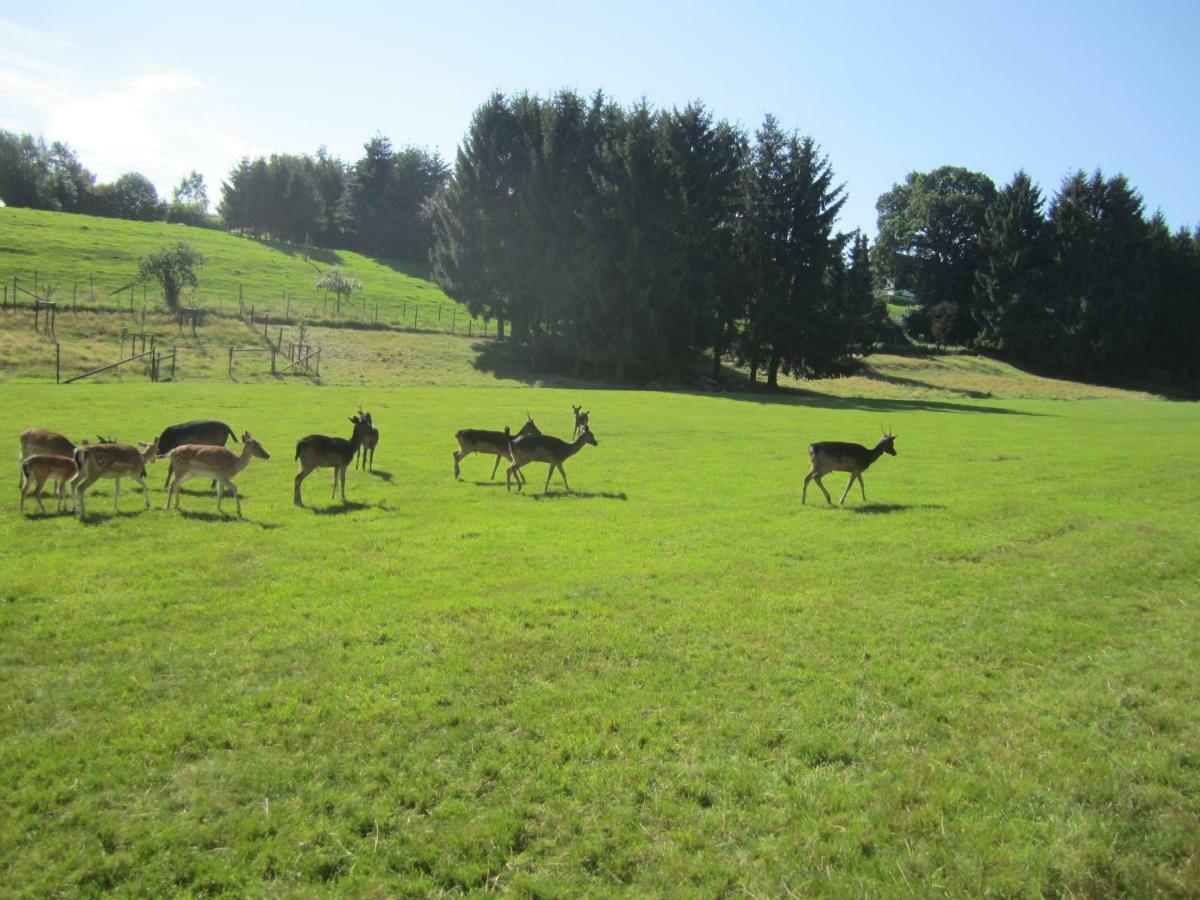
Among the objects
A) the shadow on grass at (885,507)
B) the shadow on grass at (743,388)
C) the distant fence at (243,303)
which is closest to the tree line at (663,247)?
the shadow on grass at (743,388)

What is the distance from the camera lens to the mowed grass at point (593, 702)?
5293mm

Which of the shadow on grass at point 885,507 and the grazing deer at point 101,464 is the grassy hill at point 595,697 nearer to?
the shadow on grass at point 885,507

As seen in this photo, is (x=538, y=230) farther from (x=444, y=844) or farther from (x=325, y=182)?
(x=325, y=182)

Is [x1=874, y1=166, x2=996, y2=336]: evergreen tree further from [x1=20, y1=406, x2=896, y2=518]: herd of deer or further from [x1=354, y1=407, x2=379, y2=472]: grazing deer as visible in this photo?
[x1=354, y1=407, x2=379, y2=472]: grazing deer

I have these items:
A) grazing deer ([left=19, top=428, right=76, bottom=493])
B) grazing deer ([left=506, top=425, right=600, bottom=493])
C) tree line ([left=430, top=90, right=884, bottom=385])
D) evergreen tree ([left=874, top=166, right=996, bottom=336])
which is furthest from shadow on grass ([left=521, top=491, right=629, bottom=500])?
evergreen tree ([left=874, top=166, right=996, bottom=336])

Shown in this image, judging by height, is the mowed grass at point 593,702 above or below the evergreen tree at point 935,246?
below

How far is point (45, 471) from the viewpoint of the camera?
13266mm

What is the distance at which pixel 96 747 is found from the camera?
6.23m

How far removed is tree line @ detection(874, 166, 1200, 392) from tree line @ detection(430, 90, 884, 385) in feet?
94.1

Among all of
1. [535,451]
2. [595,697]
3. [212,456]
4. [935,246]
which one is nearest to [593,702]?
[595,697]

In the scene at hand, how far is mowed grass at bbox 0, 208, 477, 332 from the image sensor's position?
6272 cm

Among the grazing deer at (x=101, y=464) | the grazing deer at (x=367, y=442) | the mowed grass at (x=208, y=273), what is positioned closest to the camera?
the grazing deer at (x=101, y=464)

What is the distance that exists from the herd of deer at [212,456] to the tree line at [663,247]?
39016mm

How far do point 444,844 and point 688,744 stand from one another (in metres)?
2.15
